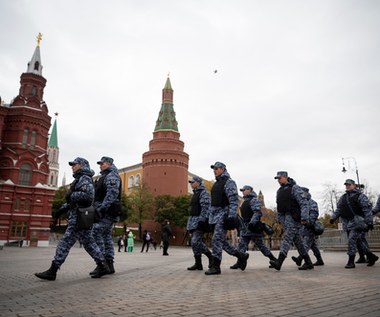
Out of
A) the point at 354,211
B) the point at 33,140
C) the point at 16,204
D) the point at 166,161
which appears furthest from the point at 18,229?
the point at 354,211

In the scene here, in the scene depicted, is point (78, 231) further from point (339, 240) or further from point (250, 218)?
point (339, 240)

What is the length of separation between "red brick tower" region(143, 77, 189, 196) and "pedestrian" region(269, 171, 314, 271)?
55574mm

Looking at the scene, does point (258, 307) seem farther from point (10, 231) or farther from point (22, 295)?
point (10, 231)

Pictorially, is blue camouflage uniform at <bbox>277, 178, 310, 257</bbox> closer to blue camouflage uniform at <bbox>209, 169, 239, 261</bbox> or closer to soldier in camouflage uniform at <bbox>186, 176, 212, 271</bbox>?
blue camouflage uniform at <bbox>209, 169, 239, 261</bbox>

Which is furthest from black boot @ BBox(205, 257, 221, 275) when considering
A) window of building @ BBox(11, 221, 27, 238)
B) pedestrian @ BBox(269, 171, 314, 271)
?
window of building @ BBox(11, 221, 27, 238)

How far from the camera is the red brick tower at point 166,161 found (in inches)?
2552

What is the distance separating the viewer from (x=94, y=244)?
21.2ft

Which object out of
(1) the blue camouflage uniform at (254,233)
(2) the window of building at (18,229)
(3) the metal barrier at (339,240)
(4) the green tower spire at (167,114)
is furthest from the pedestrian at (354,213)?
(4) the green tower spire at (167,114)

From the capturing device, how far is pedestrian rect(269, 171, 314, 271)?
8.12m

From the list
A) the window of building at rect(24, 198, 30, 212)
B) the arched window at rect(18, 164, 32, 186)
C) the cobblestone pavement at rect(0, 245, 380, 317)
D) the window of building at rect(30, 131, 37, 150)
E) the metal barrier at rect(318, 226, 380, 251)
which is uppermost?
the window of building at rect(30, 131, 37, 150)

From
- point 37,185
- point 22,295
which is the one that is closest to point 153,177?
point 37,185

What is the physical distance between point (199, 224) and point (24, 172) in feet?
129

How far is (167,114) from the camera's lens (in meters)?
71.4

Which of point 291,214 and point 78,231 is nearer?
point 78,231
